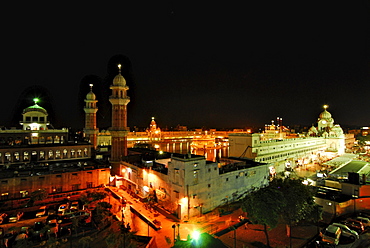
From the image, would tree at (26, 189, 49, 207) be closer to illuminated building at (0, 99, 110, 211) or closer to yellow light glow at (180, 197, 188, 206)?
illuminated building at (0, 99, 110, 211)

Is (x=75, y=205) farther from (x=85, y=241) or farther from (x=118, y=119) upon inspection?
(x=118, y=119)

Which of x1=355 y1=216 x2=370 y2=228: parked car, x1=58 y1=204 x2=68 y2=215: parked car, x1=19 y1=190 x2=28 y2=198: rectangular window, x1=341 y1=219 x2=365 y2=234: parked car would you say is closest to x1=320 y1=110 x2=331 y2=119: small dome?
x1=355 y1=216 x2=370 y2=228: parked car

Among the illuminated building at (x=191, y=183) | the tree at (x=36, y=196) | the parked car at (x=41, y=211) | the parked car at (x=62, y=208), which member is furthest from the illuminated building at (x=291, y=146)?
the parked car at (x=41, y=211)

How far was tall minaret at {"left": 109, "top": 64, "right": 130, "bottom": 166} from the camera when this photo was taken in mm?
30531

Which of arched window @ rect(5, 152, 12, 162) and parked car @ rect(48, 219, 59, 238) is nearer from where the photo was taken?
parked car @ rect(48, 219, 59, 238)

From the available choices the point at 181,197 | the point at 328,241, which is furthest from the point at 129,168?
the point at 328,241

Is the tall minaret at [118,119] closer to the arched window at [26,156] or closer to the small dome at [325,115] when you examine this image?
the arched window at [26,156]

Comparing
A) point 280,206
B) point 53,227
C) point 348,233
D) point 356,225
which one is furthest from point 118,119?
point 356,225

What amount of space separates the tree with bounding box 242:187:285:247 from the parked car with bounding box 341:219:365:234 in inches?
252

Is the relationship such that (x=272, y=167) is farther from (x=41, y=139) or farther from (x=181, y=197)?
(x=41, y=139)

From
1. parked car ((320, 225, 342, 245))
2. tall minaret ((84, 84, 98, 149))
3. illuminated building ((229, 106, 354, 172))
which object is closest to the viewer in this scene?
parked car ((320, 225, 342, 245))

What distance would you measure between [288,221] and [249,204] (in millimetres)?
2921

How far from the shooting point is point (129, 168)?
2750cm

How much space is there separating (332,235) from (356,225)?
3.84 m
